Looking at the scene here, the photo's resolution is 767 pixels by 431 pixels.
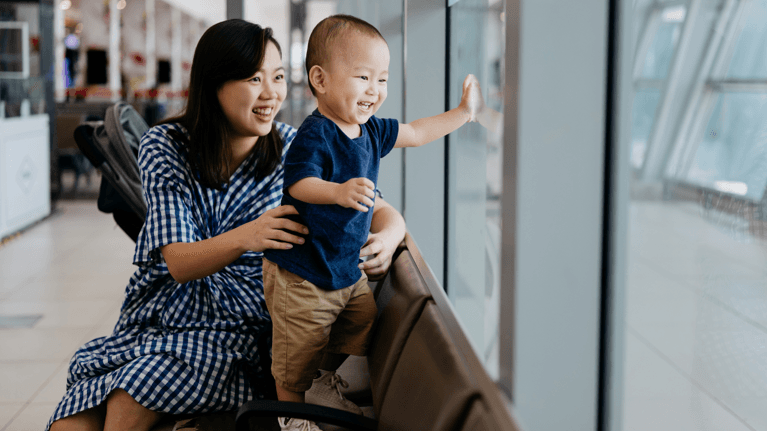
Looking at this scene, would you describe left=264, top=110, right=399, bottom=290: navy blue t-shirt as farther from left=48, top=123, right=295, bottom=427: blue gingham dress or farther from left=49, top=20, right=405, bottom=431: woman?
left=48, top=123, right=295, bottom=427: blue gingham dress

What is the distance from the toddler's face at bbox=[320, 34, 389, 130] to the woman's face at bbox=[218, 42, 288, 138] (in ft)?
1.34

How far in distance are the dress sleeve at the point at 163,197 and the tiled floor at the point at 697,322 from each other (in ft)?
3.73

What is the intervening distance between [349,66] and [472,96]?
337 mm

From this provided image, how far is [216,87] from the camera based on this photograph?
5.62ft

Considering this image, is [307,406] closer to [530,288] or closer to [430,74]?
[530,288]

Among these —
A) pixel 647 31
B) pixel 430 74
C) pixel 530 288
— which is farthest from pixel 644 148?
pixel 430 74

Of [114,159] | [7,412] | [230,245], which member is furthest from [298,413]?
[7,412]

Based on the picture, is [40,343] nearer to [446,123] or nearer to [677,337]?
[446,123]

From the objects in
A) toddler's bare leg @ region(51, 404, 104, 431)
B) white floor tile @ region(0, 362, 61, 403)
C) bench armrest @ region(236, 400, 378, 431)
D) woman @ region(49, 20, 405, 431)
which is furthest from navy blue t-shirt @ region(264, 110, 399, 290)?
white floor tile @ region(0, 362, 61, 403)

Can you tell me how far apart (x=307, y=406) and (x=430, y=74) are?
1349mm

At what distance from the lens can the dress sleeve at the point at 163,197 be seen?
161cm

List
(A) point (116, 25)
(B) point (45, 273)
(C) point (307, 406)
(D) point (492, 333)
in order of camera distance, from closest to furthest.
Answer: (C) point (307, 406) → (D) point (492, 333) → (B) point (45, 273) → (A) point (116, 25)

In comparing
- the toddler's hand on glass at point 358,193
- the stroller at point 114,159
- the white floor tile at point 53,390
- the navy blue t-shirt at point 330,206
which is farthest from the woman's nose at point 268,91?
the white floor tile at point 53,390

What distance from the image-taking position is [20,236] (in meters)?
6.00
